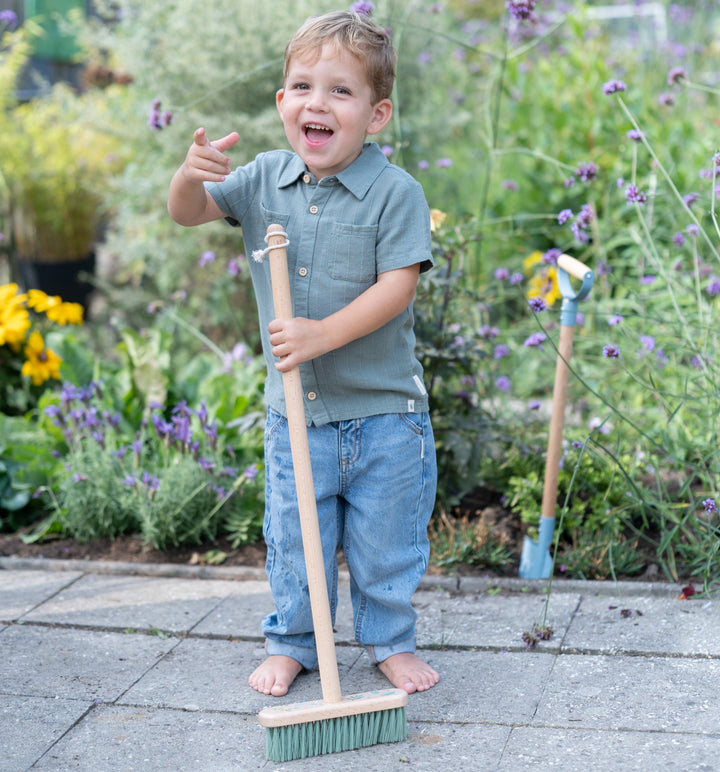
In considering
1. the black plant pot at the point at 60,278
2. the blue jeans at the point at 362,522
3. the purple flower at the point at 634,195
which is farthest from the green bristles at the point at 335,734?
the black plant pot at the point at 60,278

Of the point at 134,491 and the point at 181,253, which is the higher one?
the point at 181,253

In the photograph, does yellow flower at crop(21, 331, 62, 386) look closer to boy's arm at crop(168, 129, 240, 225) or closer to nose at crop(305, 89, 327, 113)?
boy's arm at crop(168, 129, 240, 225)

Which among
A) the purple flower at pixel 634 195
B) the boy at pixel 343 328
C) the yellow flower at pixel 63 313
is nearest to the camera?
the boy at pixel 343 328

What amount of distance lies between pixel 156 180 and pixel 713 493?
115 inches

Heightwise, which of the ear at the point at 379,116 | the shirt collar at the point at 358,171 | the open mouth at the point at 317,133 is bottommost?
the shirt collar at the point at 358,171

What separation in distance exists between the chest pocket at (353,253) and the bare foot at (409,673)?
0.88 m

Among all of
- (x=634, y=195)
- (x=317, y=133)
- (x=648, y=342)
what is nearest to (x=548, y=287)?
(x=648, y=342)

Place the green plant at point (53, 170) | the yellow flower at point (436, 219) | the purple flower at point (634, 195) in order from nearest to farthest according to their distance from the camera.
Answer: the purple flower at point (634, 195), the yellow flower at point (436, 219), the green plant at point (53, 170)

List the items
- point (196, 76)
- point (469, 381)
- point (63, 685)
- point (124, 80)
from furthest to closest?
point (124, 80), point (196, 76), point (469, 381), point (63, 685)

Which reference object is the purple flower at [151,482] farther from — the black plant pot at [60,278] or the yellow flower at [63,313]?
the black plant pot at [60,278]

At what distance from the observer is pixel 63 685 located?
2258 millimetres

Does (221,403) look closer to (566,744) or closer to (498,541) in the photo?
(498,541)

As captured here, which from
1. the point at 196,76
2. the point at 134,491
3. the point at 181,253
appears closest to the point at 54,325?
the point at 181,253

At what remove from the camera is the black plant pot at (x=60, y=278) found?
17.7 ft
